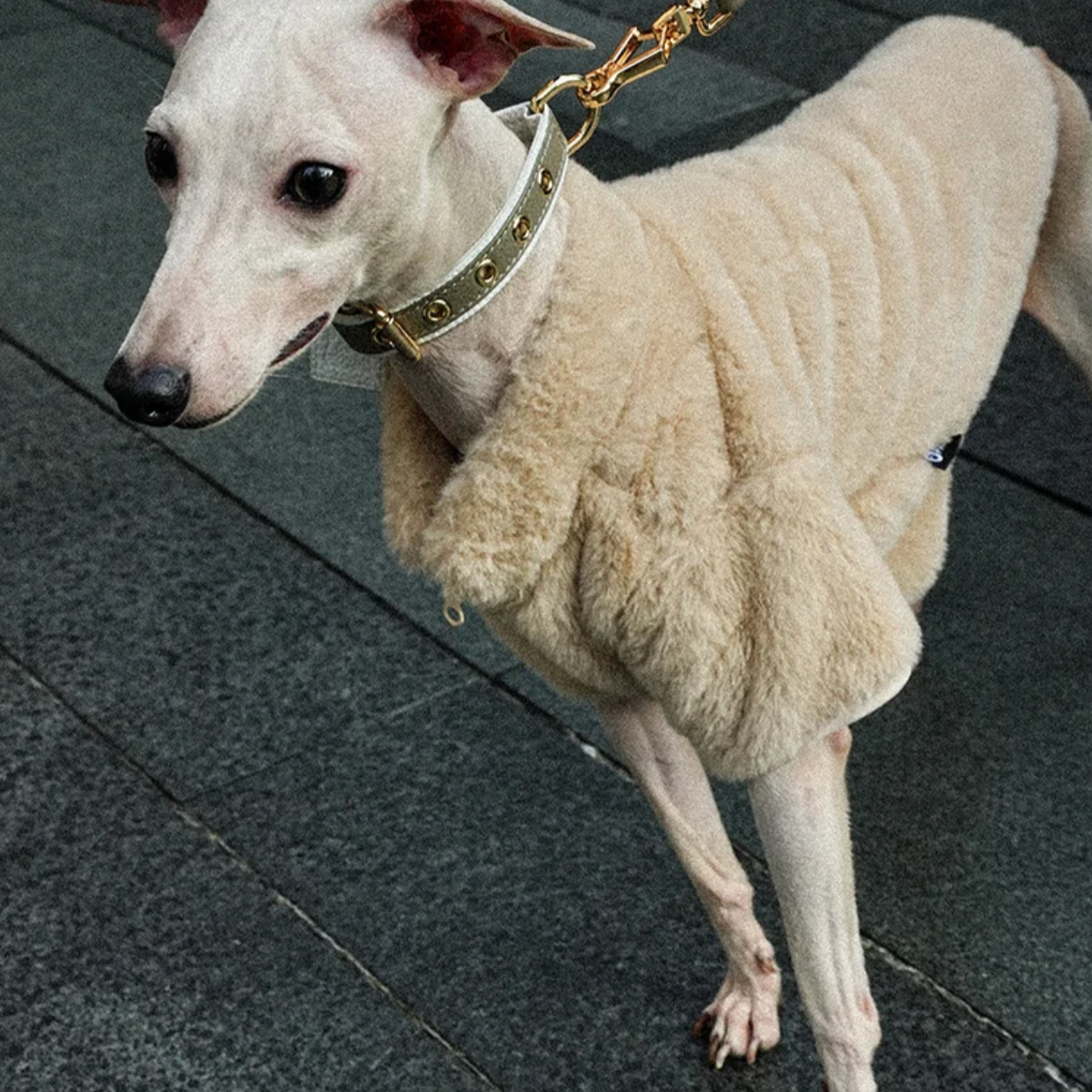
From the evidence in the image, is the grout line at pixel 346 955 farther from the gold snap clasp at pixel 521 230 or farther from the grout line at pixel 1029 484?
the grout line at pixel 1029 484

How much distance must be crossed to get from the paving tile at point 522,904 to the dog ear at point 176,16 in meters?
1.63

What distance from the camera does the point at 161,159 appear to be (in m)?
2.25

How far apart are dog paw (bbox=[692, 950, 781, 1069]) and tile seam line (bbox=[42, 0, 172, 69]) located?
497cm

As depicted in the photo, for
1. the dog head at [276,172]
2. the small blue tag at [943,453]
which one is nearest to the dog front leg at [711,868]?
the small blue tag at [943,453]

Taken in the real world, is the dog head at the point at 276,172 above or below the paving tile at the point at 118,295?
above

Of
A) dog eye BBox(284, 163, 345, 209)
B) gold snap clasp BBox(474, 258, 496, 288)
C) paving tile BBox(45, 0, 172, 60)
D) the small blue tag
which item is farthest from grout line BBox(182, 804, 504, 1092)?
paving tile BBox(45, 0, 172, 60)

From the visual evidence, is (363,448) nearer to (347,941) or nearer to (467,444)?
(347,941)

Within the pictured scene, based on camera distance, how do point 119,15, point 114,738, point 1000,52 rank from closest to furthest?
point 1000,52 → point 114,738 → point 119,15

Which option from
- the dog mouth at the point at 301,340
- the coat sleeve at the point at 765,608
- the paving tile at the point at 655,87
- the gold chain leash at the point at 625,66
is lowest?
the paving tile at the point at 655,87

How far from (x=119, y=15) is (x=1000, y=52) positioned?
5237 mm

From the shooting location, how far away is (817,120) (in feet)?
10.2

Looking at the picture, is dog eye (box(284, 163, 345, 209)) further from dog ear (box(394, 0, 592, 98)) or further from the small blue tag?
the small blue tag

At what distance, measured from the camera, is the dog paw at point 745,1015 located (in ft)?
10.3

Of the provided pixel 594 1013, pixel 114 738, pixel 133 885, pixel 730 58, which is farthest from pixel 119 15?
pixel 594 1013
